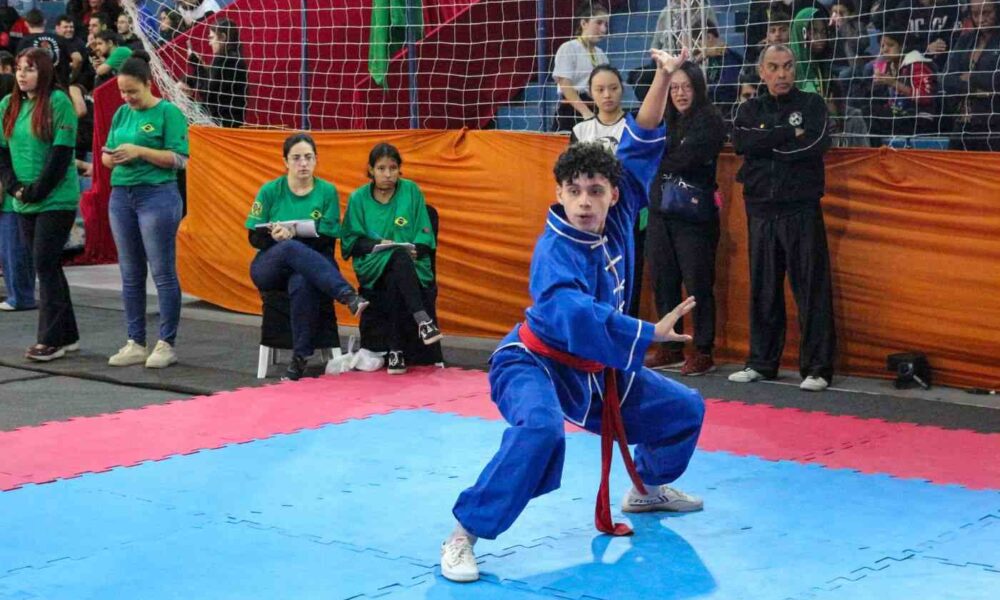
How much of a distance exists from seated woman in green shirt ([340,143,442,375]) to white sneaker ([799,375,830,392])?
200cm

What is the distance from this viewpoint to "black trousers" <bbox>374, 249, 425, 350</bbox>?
729 cm

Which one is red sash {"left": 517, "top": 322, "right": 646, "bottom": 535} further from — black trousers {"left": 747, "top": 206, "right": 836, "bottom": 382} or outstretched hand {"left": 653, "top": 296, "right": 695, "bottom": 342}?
black trousers {"left": 747, "top": 206, "right": 836, "bottom": 382}

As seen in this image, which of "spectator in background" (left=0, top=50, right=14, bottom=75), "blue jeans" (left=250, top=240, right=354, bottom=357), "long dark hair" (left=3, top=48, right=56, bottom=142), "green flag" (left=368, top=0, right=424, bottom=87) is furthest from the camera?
"spectator in background" (left=0, top=50, right=14, bottom=75)

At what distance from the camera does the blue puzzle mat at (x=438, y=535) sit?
380cm

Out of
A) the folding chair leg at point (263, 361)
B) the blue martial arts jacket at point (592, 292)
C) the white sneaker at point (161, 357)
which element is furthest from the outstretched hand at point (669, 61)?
the white sneaker at point (161, 357)

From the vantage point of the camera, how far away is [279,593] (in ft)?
12.3

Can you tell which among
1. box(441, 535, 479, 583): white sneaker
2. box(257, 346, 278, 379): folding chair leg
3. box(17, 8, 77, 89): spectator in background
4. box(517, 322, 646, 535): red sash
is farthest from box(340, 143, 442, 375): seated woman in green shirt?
box(17, 8, 77, 89): spectator in background

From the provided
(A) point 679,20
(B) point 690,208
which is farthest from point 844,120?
(A) point 679,20

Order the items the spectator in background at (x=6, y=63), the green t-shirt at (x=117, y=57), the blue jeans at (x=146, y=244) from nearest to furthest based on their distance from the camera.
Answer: the blue jeans at (x=146, y=244), the spectator in background at (x=6, y=63), the green t-shirt at (x=117, y=57)

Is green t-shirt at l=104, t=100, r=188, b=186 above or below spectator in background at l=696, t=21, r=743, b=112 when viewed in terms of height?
below

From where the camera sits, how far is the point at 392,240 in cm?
739

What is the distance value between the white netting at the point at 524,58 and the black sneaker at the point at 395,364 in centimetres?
206

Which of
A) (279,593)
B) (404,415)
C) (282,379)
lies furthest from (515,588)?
(282,379)

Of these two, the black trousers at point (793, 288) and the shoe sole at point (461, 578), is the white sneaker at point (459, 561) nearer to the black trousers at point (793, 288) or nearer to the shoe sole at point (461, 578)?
the shoe sole at point (461, 578)
